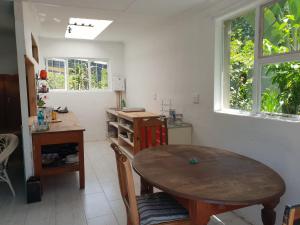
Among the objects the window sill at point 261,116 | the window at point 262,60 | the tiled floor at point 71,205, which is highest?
the window at point 262,60

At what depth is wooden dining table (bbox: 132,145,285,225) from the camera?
1.33 m

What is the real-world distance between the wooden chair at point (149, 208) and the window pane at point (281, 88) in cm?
129

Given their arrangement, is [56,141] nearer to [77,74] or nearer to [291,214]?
[291,214]

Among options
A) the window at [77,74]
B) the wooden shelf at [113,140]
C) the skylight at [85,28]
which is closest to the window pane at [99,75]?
the window at [77,74]

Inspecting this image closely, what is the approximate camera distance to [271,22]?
7.11 ft

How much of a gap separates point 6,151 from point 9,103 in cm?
234

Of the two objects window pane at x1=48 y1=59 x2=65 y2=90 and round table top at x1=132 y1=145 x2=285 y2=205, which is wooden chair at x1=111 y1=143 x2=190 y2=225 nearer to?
round table top at x1=132 y1=145 x2=285 y2=205

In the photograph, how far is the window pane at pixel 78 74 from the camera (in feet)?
19.1

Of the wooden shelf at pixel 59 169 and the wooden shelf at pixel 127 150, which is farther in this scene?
the wooden shelf at pixel 127 150

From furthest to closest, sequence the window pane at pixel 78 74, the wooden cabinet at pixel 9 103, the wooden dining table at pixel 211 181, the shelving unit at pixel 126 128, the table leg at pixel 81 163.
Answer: the window pane at pixel 78 74 < the wooden cabinet at pixel 9 103 < the shelving unit at pixel 126 128 < the table leg at pixel 81 163 < the wooden dining table at pixel 211 181

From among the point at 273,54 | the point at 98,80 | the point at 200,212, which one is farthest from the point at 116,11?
the point at 98,80

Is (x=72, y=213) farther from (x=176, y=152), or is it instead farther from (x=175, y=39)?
(x=175, y=39)

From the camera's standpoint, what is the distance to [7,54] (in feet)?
16.3

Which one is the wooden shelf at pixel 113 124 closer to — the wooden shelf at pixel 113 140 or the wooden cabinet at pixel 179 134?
the wooden shelf at pixel 113 140
